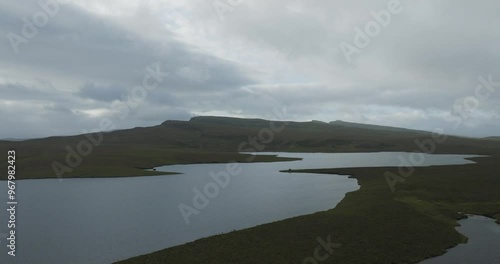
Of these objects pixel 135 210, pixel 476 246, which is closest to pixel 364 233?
pixel 476 246

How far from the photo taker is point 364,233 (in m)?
44.1

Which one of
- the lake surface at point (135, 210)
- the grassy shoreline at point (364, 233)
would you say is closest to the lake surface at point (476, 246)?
the grassy shoreline at point (364, 233)

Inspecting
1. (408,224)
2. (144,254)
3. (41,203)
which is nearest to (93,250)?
(144,254)

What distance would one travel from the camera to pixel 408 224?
157 ft

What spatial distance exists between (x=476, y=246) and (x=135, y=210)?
48012mm

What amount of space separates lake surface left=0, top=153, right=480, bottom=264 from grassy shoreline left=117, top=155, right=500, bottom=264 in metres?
4.57

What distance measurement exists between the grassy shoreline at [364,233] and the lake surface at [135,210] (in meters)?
4.57

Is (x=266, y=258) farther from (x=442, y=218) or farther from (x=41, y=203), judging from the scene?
(x=41, y=203)

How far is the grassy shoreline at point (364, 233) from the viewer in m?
36.9

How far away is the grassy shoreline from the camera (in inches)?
1452

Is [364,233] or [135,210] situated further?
[135,210]

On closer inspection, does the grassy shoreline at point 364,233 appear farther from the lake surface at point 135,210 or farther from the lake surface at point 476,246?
the lake surface at point 135,210

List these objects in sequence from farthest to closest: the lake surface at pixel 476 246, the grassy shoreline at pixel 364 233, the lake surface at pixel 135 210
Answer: the lake surface at pixel 135 210
the grassy shoreline at pixel 364 233
the lake surface at pixel 476 246

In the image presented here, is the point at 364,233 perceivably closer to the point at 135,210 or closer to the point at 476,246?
the point at 476,246
